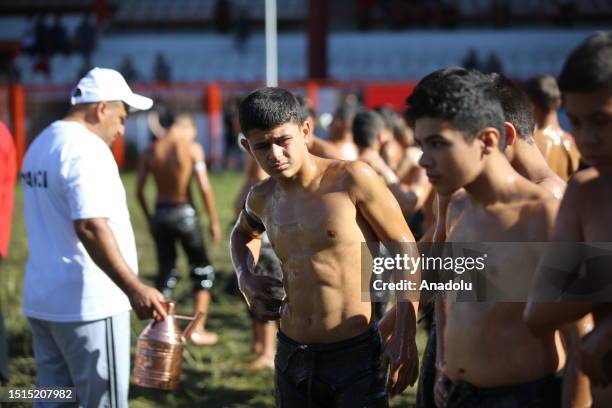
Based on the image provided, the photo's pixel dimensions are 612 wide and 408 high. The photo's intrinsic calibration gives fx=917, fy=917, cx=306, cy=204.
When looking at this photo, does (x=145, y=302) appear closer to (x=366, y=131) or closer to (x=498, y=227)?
(x=498, y=227)

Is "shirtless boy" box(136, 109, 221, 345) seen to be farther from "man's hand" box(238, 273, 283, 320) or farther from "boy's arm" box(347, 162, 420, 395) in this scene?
"boy's arm" box(347, 162, 420, 395)

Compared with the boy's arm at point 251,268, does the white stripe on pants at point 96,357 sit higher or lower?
lower

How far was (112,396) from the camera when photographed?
4035 mm

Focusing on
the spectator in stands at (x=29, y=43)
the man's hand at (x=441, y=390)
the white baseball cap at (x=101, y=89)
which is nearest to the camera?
the man's hand at (x=441, y=390)

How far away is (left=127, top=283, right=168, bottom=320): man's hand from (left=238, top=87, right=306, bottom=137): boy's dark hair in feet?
2.74

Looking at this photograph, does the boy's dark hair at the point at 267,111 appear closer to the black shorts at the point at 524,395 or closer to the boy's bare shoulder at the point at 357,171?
the boy's bare shoulder at the point at 357,171

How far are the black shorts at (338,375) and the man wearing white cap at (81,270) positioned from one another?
0.76 m

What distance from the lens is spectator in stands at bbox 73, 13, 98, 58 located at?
102ft

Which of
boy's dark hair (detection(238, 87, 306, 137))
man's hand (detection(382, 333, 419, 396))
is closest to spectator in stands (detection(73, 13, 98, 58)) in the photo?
boy's dark hair (detection(238, 87, 306, 137))

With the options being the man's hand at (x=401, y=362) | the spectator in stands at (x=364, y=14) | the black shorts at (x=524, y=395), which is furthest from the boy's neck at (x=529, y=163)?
the spectator in stands at (x=364, y=14)

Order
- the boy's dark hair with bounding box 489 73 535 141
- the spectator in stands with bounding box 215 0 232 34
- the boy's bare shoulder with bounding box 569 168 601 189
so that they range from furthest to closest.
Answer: the spectator in stands with bounding box 215 0 232 34 < the boy's dark hair with bounding box 489 73 535 141 < the boy's bare shoulder with bounding box 569 168 601 189

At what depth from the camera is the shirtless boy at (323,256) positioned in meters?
3.47

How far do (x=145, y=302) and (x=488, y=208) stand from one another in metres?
1.70

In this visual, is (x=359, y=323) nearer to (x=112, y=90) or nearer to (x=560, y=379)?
(x=560, y=379)
